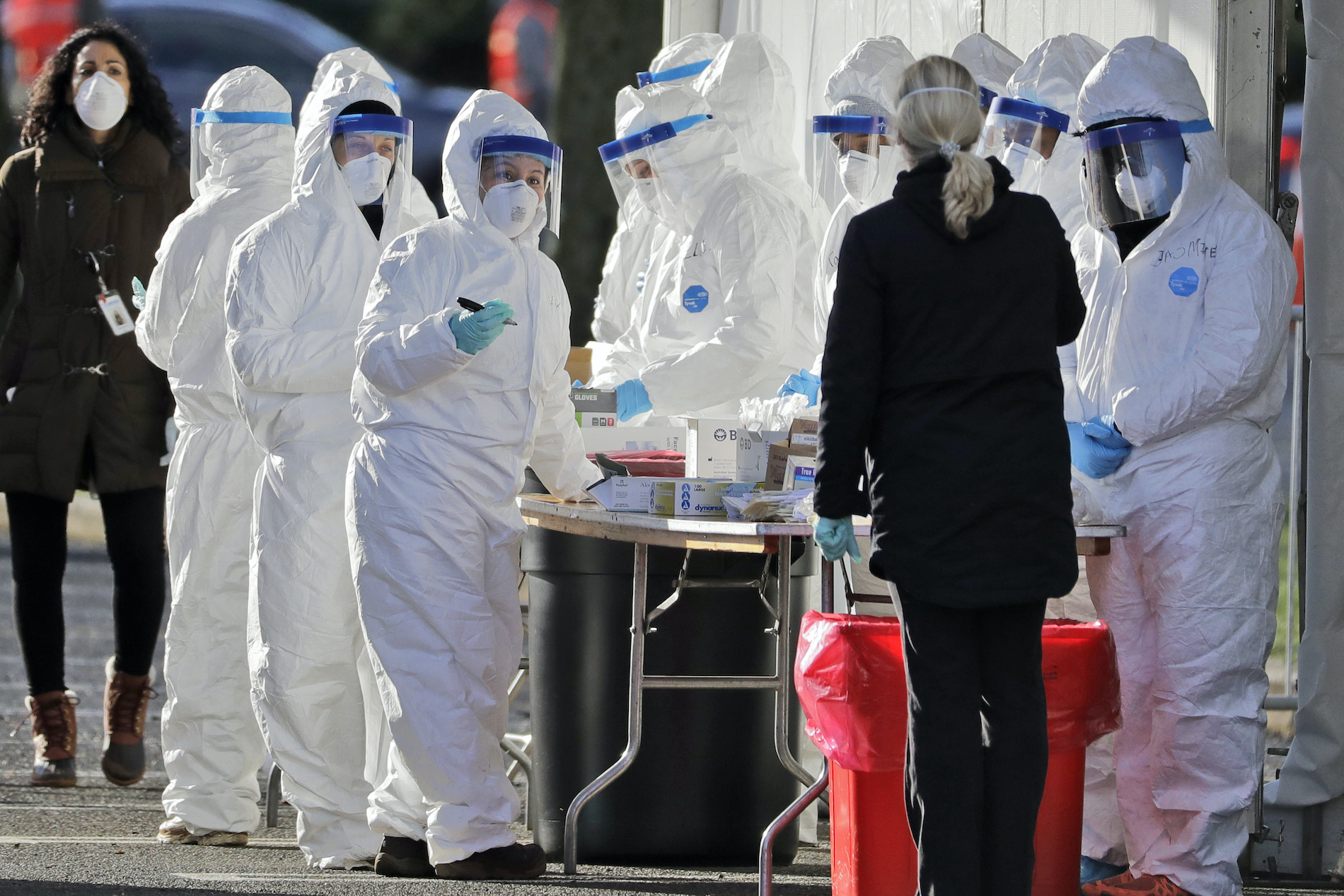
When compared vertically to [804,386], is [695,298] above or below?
above

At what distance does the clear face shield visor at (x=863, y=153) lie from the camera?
4.38 meters

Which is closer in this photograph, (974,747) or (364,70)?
(974,747)

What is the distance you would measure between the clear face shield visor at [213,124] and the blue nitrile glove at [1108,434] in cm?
240

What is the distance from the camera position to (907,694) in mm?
2826

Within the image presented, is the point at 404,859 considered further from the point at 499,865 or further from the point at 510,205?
the point at 510,205

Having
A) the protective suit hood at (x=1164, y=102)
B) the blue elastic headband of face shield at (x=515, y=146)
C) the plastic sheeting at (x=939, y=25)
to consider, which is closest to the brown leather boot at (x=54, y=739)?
the blue elastic headband of face shield at (x=515, y=146)

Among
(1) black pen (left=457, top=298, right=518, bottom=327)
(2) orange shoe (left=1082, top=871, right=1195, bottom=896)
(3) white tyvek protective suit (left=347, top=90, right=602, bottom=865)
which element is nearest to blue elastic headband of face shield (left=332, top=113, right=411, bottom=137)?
(3) white tyvek protective suit (left=347, top=90, right=602, bottom=865)

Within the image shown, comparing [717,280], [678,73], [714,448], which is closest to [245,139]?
[717,280]

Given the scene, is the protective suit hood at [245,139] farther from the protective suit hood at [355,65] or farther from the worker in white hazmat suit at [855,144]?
the worker in white hazmat suit at [855,144]

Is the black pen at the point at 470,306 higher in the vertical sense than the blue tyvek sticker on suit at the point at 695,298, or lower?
lower

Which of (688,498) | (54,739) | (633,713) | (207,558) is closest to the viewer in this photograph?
(688,498)

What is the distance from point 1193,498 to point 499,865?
68.1 inches

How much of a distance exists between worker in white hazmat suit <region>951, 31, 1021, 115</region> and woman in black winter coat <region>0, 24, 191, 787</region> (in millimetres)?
2528

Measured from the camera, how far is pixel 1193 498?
130 inches
